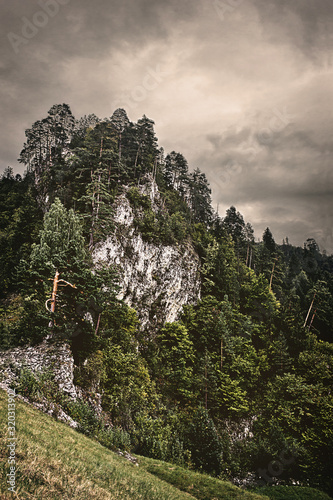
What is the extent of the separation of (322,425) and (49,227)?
38.4 m

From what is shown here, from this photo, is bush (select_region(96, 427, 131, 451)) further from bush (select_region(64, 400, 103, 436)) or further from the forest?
bush (select_region(64, 400, 103, 436))

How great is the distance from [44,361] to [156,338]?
68.1ft

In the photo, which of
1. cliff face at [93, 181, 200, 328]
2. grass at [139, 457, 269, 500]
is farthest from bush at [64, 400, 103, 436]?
cliff face at [93, 181, 200, 328]

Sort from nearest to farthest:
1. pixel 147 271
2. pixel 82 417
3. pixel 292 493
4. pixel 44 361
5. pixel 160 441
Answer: pixel 82 417 < pixel 44 361 < pixel 292 493 < pixel 160 441 < pixel 147 271

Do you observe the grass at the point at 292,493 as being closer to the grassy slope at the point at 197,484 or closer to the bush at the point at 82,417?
the grassy slope at the point at 197,484

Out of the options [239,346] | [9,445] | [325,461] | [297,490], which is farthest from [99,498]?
[239,346]

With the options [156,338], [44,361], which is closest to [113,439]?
[44,361]

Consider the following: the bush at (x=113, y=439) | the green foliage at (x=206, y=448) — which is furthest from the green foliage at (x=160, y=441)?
the bush at (x=113, y=439)

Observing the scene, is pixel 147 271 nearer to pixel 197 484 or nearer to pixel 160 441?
pixel 160 441

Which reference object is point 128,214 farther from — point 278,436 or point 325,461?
point 325,461

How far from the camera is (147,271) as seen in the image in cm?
3762

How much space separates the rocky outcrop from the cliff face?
48.2 ft

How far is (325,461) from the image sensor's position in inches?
1000

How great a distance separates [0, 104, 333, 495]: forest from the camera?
19.3 meters
